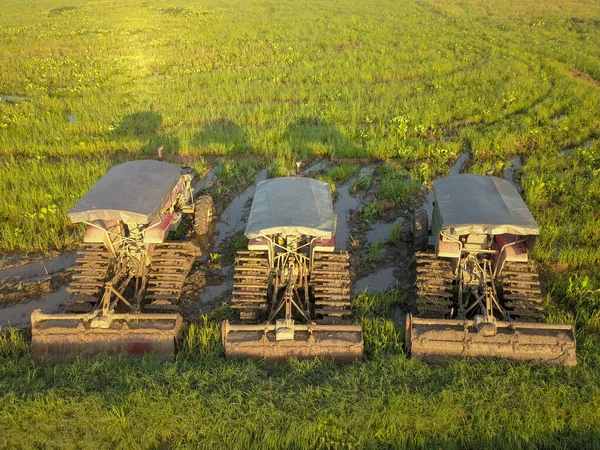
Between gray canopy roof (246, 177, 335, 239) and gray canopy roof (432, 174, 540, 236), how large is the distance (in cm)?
204

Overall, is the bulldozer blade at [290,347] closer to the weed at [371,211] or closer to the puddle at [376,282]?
the puddle at [376,282]

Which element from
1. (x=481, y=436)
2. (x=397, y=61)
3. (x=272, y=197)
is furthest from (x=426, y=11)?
(x=481, y=436)

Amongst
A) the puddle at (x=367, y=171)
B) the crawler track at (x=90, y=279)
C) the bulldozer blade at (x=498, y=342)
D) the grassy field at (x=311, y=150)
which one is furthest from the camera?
the puddle at (x=367, y=171)

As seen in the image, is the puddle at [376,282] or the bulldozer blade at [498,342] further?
the puddle at [376,282]

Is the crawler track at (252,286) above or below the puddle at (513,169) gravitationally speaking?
below

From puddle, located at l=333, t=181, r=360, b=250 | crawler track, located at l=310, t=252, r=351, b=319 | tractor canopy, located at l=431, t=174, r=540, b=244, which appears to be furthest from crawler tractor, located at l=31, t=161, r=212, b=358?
tractor canopy, located at l=431, t=174, r=540, b=244

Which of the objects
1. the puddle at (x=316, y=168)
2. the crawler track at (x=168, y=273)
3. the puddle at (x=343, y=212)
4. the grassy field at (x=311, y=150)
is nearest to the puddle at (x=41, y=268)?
the grassy field at (x=311, y=150)

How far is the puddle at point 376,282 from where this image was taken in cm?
849

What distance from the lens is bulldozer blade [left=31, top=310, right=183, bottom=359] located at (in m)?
6.59

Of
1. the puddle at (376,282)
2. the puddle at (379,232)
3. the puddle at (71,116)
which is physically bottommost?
the puddle at (376,282)

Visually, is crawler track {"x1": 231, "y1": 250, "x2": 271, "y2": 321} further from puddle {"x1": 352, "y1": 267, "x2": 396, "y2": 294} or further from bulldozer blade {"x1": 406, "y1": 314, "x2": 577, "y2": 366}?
bulldozer blade {"x1": 406, "y1": 314, "x2": 577, "y2": 366}

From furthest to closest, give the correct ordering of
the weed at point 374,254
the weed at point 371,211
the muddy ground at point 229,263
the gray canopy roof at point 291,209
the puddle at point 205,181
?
the puddle at point 205,181
the weed at point 371,211
the weed at point 374,254
the muddy ground at point 229,263
the gray canopy roof at point 291,209

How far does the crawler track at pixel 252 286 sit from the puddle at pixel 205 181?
4642 millimetres

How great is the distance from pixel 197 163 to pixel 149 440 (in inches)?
347
